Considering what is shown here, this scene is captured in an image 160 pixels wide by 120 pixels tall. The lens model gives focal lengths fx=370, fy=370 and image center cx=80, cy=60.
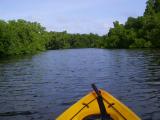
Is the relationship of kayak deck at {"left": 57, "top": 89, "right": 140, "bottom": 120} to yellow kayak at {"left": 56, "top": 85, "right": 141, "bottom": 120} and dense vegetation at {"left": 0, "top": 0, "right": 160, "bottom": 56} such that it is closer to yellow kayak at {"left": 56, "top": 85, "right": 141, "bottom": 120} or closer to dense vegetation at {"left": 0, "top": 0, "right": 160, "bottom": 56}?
yellow kayak at {"left": 56, "top": 85, "right": 141, "bottom": 120}

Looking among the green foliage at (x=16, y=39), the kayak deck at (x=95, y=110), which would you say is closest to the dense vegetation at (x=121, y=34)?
the green foliage at (x=16, y=39)

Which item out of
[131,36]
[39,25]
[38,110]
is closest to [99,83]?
[38,110]

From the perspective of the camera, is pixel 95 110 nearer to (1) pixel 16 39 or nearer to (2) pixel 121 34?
(1) pixel 16 39

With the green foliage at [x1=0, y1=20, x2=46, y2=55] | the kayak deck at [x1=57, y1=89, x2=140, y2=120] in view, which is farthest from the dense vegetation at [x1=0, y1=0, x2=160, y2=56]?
the kayak deck at [x1=57, y1=89, x2=140, y2=120]

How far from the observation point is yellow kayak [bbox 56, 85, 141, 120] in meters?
11.3

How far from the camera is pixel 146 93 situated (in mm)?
22297

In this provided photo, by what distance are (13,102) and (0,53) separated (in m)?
83.9

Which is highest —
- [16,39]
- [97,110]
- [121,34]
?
[121,34]

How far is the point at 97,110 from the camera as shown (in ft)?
37.4

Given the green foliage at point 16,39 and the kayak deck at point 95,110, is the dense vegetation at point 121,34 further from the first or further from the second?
the kayak deck at point 95,110

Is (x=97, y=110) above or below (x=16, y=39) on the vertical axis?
below

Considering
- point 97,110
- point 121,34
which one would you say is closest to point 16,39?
point 121,34

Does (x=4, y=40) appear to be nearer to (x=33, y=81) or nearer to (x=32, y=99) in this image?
(x=33, y=81)

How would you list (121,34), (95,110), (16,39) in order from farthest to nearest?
1. (121,34)
2. (16,39)
3. (95,110)
